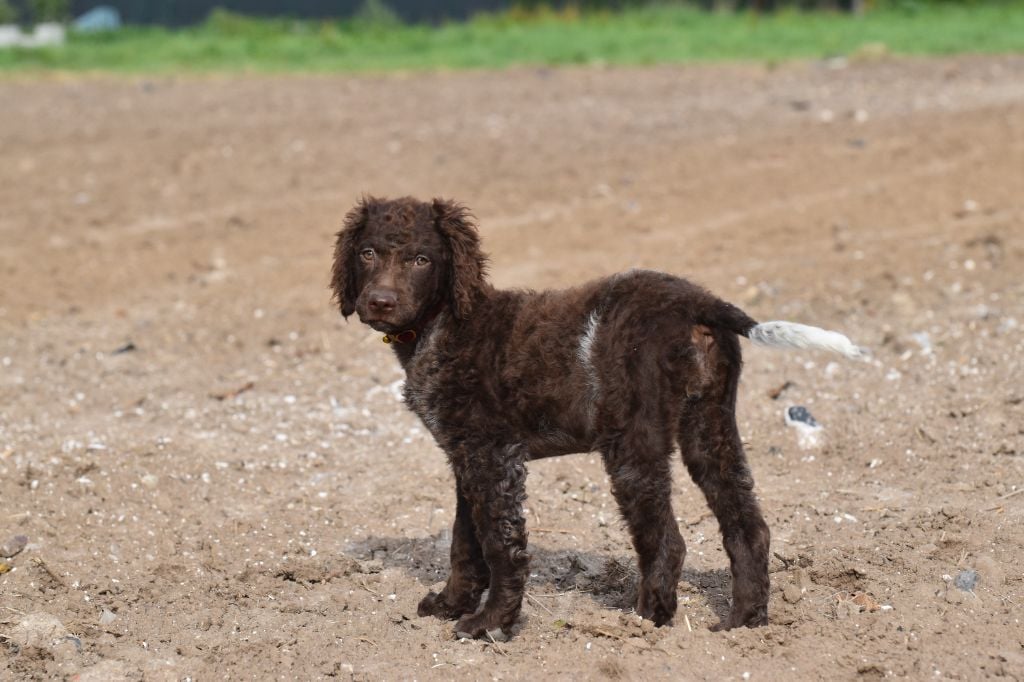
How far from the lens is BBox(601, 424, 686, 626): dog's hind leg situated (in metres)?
5.09

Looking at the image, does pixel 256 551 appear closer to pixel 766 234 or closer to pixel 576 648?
pixel 576 648

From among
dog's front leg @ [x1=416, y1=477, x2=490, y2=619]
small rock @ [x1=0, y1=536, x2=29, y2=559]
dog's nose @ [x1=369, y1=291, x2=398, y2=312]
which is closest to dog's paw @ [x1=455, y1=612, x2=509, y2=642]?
dog's front leg @ [x1=416, y1=477, x2=490, y2=619]

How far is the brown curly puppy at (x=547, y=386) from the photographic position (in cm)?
511

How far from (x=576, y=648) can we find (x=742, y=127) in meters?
10.8

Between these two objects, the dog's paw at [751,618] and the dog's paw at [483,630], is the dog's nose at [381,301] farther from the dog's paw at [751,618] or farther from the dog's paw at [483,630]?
the dog's paw at [751,618]

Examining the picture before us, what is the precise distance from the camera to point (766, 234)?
449 inches

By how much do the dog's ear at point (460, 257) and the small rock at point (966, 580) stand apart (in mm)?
2422

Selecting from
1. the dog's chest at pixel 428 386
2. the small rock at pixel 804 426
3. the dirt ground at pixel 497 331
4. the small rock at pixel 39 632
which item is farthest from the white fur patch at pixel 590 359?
the small rock at pixel 804 426

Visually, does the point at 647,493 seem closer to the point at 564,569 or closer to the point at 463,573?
the point at 463,573

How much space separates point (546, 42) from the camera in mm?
22984

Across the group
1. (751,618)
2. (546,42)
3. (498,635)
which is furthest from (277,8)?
(751,618)

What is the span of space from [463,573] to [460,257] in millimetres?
1381

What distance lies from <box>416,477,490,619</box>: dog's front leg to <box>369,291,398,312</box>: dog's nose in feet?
2.88

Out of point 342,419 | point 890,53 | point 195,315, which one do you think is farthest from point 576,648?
point 890,53
